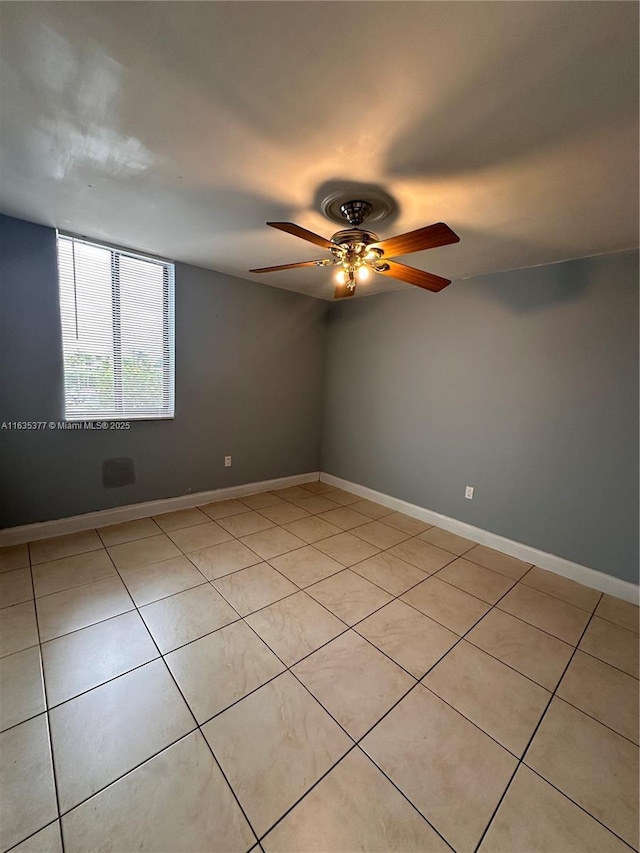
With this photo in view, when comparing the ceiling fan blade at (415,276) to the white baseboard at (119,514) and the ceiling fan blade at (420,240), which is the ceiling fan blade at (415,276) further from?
the white baseboard at (119,514)

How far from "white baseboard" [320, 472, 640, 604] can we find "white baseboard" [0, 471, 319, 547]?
1.32 metres

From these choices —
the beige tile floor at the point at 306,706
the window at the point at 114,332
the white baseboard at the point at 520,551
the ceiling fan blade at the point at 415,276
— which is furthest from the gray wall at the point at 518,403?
the window at the point at 114,332

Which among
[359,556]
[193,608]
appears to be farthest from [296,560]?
[193,608]

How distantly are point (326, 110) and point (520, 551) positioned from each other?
3018mm

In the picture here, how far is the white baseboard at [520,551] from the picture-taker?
2246 mm

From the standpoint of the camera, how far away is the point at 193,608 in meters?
1.90

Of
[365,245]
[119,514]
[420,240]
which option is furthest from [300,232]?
[119,514]

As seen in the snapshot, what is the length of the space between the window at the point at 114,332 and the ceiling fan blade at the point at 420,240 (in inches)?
82.0

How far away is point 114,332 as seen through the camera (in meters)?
2.66

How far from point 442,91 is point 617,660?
263 centimetres

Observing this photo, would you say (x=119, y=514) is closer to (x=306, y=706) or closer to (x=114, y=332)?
(x=114, y=332)

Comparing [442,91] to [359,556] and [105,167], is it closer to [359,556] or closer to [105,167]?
[105,167]

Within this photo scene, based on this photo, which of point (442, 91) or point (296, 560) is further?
point (296, 560)

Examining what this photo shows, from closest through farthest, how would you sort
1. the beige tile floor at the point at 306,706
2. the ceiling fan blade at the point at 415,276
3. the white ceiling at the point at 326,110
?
the white ceiling at the point at 326,110
the beige tile floor at the point at 306,706
the ceiling fan blade at the point at 415,276
